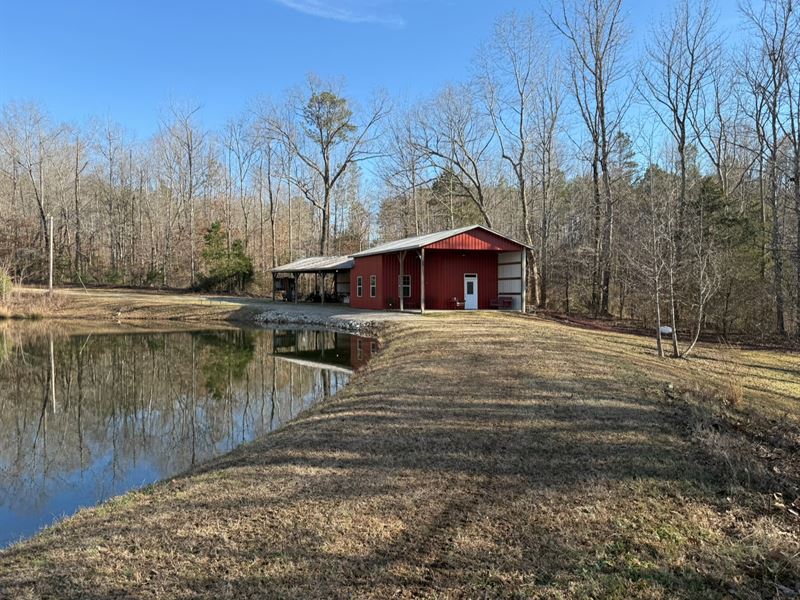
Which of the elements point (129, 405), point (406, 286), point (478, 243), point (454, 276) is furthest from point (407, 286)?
point (129, 405)

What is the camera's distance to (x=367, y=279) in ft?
82.2

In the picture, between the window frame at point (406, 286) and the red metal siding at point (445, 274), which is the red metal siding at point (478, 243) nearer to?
the red metal siding at point (445, 274)

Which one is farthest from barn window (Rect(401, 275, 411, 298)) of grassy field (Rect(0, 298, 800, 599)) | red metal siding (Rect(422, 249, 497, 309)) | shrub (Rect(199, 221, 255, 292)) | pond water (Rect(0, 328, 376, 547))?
shrub (Rect(199, 221, 255, 292))

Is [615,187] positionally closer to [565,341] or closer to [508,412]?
[565,341]

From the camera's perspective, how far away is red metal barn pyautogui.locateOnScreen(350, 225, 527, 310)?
2220cm

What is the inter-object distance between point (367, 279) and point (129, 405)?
52.4ft

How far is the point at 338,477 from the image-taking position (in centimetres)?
443

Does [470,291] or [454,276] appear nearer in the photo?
[454,276]

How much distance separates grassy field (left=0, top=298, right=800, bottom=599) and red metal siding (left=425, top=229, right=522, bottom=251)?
1424 cm

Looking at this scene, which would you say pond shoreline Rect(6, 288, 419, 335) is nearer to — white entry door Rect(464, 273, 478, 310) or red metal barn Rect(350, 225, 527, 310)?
red metal barn Rect(350, 225, 527, 310)

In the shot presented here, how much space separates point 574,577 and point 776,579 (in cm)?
111

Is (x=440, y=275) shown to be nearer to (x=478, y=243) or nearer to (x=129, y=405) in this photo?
(x=478, y=243)

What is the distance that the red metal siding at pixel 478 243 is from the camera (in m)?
20.9

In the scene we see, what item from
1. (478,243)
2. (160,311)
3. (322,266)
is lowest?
(160,311)
